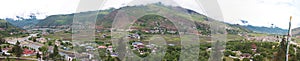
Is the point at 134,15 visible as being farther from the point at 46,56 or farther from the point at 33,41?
the point at 46,56

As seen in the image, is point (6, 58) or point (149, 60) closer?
point (149, 60)

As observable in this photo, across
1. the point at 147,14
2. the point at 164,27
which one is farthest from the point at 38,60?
the point at 147,14

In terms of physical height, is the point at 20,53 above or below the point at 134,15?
below

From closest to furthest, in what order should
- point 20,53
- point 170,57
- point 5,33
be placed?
point 170,57 < point 20,53 < point 5,33

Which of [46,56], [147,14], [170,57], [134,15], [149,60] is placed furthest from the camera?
[147,14]

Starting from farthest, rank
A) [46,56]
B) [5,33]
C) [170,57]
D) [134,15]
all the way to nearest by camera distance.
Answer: [5,33] < [134,15] < [46,56] < [170,57]

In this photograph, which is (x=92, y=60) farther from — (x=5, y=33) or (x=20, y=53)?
(x=5, y=33)

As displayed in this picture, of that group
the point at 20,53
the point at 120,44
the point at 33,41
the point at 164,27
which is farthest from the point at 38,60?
the point at 164,27

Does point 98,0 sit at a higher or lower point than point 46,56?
higher

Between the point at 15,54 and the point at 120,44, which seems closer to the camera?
the point at 120,44
